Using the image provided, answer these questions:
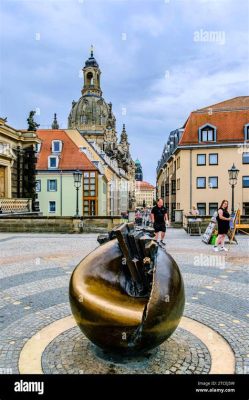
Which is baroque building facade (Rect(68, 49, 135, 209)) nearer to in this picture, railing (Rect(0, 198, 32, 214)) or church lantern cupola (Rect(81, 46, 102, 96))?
church lantern cupola (Rect(81, 46, 102, 96))

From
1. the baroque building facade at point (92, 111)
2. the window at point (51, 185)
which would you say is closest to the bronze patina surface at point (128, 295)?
the window at point (51, 185)

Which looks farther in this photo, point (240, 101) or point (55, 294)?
point (240, 101)

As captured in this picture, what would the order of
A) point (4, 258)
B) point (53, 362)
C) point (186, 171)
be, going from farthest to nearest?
point (186, 171) < point (4, 258) < point (53, 362)

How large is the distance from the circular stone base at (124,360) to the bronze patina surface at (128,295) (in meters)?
0.28

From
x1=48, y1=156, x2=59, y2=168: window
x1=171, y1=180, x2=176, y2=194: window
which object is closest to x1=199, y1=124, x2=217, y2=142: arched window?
x1=171, y1=180, x2=176, y2=194: window

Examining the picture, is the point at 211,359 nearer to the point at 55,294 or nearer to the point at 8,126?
the point at 55,294

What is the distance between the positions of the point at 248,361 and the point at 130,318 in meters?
1.67

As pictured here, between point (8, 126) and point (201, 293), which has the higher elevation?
point (8, 126)

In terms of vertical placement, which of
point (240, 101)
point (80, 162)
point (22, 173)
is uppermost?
point (240, 101)

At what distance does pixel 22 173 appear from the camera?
28.0 m

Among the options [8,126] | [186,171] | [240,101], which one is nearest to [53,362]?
[8,126]

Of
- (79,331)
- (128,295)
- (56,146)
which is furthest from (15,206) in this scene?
(128,295)

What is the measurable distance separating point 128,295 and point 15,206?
23697 mm

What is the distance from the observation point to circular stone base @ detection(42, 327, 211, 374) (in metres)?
3.72
